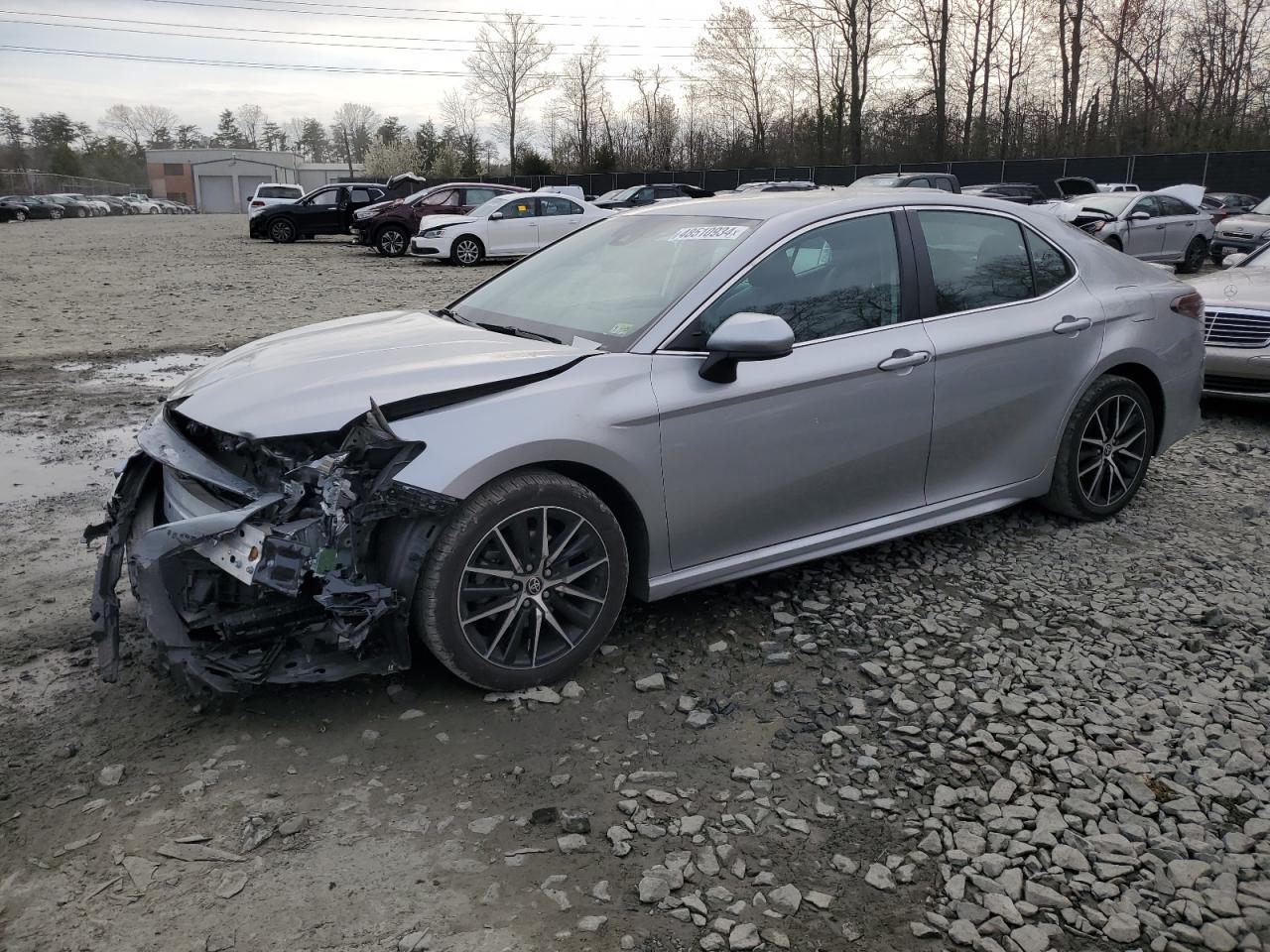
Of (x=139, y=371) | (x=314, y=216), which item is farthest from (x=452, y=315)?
(x=314, y=216)

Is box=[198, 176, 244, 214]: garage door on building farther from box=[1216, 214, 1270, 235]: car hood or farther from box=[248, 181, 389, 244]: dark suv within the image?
box=[1216, 214, 1270, 235]: car hood

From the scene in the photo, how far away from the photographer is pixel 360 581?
10.1 ft

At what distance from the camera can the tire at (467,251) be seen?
20719 millimetres

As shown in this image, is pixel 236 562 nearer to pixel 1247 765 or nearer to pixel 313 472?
pixel 313 472

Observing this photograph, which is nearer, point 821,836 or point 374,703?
point 821,836

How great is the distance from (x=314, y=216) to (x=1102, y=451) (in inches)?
990

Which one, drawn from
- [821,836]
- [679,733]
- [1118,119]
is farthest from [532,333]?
[1118,119]

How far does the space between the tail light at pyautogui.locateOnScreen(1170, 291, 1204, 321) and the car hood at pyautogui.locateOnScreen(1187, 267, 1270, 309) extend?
2555 mm

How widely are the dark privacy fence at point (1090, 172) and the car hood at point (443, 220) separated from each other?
21314 mm

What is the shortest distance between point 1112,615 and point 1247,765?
106cm

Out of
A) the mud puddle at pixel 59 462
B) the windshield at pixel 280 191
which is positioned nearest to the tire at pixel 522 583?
the mud puddle at pixel 59 462

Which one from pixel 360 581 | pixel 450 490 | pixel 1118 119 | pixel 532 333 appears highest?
pixel 1118 119

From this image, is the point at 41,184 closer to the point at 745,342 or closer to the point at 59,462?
the point at 59,462

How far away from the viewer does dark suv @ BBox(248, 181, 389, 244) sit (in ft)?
86.4
